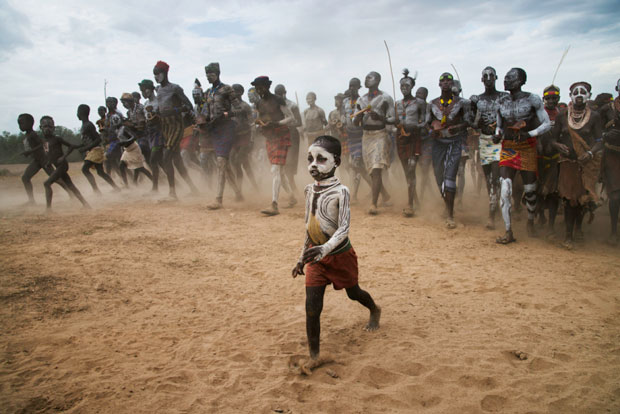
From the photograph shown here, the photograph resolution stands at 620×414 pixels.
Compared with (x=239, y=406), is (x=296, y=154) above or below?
above

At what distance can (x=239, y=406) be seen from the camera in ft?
8.46

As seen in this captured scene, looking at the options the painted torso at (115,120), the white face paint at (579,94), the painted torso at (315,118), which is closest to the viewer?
the white face paint at (579,94)

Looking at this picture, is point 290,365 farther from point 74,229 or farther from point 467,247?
point 74,229

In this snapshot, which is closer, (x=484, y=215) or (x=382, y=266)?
(x=382, y=266)

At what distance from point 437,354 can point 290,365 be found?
1064mm

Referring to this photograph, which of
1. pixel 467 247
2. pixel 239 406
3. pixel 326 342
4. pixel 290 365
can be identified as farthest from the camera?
pixel 467 247

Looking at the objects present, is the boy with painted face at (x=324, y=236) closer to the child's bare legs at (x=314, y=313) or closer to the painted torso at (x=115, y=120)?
the child's bare legs at (x=314, y=313)

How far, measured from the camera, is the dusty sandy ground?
2.65 metres

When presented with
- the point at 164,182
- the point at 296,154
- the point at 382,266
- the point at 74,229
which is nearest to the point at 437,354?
the point at 382,266

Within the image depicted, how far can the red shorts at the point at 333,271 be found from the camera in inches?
118

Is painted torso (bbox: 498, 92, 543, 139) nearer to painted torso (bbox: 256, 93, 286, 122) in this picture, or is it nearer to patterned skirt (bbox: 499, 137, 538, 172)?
patterned skirt (bbox: 499, 137, 538, 172)

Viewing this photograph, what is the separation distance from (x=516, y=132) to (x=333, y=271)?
12.9 ft

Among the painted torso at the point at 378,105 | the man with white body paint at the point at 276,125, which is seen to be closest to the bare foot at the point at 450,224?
the painted torso at the point at 378,105

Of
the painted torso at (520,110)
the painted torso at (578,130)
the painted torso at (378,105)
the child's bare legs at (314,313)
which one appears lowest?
the child's bare legs at (314,313)
